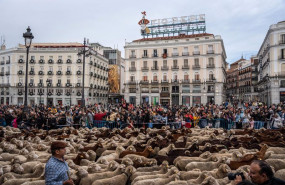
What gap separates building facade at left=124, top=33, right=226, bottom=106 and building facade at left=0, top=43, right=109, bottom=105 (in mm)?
11122

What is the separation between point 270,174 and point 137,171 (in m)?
3.63

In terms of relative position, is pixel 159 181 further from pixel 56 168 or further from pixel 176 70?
pixel 176 70

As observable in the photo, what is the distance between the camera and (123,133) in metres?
12.6

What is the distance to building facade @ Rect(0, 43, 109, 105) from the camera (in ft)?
198

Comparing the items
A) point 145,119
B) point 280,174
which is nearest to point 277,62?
point 145,119

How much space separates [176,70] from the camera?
54.2 metres

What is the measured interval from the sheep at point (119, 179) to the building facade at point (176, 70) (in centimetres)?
4408

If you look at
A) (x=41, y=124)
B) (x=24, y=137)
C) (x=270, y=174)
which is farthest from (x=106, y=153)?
(x=41, y=124)

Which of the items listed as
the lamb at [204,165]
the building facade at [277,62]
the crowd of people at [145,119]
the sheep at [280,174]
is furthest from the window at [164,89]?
the sheep at [280,174]

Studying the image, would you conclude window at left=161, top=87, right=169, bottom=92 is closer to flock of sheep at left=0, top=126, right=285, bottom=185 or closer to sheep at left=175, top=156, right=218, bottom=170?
flock of sheep at left=0, top=126, right=285, bottom=185

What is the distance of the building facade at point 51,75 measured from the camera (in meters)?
60.4

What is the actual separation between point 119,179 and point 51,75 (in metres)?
59.6

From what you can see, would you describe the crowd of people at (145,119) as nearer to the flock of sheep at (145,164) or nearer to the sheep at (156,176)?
the flock of sheep at (145,164)

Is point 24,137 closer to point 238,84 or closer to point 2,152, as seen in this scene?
point 2,152
